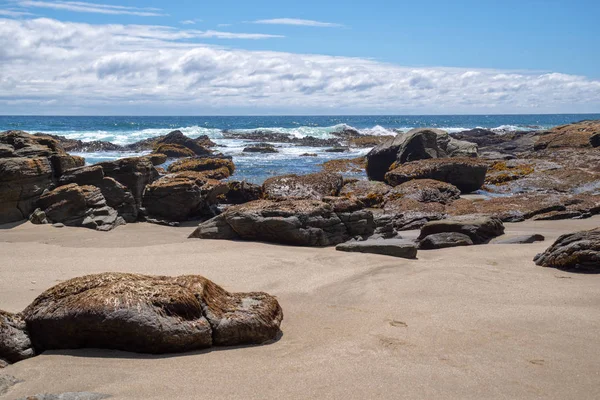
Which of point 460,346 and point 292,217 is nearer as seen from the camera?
point 460,346

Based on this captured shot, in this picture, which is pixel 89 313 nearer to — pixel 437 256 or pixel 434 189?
pixel 437 256

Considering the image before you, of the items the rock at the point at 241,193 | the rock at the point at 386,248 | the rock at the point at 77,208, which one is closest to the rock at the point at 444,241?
the rock at the point at 386,248

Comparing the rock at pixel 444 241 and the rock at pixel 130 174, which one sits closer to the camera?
the rock at pixel 444 241

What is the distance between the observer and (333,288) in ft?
24.7

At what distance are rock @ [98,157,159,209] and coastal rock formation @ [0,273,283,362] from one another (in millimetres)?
9321

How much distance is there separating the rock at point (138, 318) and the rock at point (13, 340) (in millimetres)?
83

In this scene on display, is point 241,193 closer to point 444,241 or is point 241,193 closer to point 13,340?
point 444,241

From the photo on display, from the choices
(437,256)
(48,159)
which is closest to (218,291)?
(437,256)

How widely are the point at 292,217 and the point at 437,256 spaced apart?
2.69m

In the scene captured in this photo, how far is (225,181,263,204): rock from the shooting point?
16422mm

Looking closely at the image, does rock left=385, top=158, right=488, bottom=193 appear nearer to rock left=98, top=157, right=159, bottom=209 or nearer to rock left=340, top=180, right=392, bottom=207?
rock left=340, top=180, right=392, bottom=207

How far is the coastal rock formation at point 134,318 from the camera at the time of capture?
496 centimetres

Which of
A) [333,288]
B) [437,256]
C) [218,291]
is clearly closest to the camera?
[218,291]

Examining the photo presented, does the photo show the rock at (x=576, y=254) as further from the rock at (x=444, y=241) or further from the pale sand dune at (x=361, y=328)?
the rock at (x=444, y=241)
